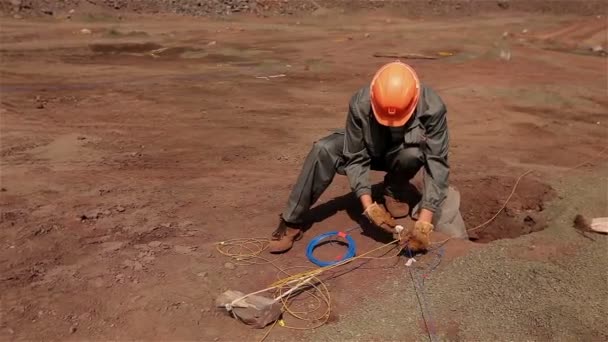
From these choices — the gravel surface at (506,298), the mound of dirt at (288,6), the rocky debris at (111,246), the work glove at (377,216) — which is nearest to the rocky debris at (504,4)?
the mound of dirt at (288,6)

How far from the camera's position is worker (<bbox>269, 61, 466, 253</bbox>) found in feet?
10.8

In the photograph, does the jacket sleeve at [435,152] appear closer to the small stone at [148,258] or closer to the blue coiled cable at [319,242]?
the blue coiled cable at [319,242]

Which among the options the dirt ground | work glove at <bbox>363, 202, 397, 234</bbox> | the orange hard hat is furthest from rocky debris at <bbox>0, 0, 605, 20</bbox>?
work glove at <bbox>363, 202, 397, 234</bbox>

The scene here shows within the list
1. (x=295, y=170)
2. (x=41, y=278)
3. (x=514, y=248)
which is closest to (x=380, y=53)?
(x=295, y=170)

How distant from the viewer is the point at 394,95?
3.22 m

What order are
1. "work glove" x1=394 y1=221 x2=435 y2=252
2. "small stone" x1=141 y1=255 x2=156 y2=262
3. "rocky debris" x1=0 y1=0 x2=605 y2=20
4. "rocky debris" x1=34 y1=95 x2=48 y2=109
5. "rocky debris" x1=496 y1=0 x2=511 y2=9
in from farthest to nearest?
"rocky debris" x1=496 y1=0 x2=511 y2=9 → "rocky debris" x1=0 y1=0 x2=605 y2=20 → "rocky debris" x1=34 y1=95 x2=48 y2=109 → "small stone" x1=141 y1=255 x2=156 y2=262 → "work glove" x1=394 y1=221 x2=435 y2=252

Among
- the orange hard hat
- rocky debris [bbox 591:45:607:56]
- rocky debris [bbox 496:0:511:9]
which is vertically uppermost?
rocky debris [bbox 496:0:511:9]

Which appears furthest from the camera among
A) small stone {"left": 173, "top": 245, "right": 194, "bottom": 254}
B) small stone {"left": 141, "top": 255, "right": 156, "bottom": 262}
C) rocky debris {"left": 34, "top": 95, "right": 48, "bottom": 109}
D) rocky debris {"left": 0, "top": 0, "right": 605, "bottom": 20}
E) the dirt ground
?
rocky debris {"left": 0, "top": 0, "right": 605, "bottom": 20}

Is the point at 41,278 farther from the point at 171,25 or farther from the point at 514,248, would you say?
the point at 171,25

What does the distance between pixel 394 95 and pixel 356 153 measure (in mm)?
488

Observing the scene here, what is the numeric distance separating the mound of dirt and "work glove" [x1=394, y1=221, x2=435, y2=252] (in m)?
16.0

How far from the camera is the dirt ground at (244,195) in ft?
9.54

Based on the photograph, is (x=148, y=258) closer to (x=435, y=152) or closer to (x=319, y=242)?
(x=319, y=242)

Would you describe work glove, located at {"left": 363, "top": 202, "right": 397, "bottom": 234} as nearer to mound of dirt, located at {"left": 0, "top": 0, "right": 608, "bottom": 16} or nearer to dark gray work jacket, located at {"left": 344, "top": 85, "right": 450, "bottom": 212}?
dark gray work jacket, located at {"left": 344, "top": 85, "right": 450, "bottom": 212}
